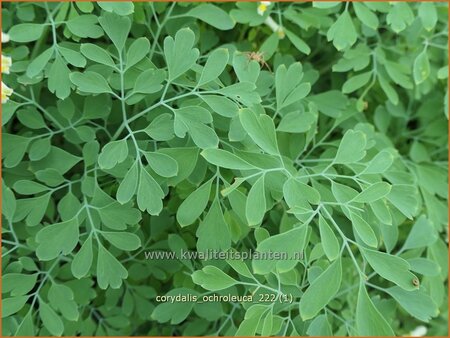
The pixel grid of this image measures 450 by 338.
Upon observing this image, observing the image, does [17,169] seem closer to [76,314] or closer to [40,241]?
[40,241]

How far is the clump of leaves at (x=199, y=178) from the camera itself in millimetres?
835

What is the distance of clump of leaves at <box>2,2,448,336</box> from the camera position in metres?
0.84

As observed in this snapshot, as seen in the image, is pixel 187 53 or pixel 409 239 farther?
pixel 409 239

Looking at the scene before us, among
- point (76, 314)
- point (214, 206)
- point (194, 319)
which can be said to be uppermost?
point (214, 206)

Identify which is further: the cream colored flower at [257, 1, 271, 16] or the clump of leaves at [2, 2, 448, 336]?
the cream colored flower at [257, 1, 271, 16]

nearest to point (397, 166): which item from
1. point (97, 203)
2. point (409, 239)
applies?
point (409, 239)

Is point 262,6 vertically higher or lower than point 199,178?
higher

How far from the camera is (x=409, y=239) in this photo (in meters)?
1.08

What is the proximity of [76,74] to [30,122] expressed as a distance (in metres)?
0.17

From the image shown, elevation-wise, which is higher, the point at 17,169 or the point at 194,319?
the point at 17,169

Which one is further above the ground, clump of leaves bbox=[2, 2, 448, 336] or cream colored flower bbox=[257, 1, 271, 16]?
cream colored flower bbox=[257, 1, 271, 16]

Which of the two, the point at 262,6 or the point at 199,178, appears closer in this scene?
the point at 199,178

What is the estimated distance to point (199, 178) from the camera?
890mm

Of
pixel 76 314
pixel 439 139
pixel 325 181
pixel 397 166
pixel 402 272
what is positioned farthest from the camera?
pixel 439 139
